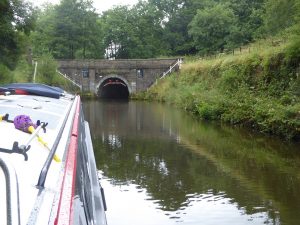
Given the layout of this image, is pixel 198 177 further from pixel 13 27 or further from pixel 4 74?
pixel 4 74

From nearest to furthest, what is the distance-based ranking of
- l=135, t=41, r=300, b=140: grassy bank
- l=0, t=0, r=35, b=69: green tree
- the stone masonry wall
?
1. l=135, t=41, r=300, b=140: grassy bank
2. l=0, t=0, r=35, b=69: green tree
3. the stone masonry wall

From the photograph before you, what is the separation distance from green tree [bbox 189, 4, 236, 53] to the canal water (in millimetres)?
26289

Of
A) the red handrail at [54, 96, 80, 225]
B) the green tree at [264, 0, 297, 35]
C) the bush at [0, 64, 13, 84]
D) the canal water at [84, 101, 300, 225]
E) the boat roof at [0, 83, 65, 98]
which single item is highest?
the green tree at [264, 0, 297, 35]

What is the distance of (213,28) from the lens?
125 feet

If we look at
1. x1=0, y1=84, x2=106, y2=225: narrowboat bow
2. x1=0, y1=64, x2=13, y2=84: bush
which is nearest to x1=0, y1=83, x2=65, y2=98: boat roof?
x1=0, y1=84, x2=106, y2=225: narrowboat bow

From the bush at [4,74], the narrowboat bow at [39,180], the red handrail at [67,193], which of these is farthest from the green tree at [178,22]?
the red handrail at [67,193]

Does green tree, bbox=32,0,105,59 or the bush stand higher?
green tree, bbox=32,0,105,59

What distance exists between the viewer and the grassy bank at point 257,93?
11487 mm

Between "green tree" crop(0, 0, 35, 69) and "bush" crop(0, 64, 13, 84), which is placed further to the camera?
→ "bush" crop(0, 64, 13, 84)

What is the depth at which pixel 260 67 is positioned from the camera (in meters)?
15.8

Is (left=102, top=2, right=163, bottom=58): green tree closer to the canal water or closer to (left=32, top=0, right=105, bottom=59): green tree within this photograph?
Result: (left=32, top=0, right=105, bottom=59): green tree

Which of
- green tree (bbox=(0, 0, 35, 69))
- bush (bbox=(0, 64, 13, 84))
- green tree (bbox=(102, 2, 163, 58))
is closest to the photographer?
green tree (bbox=(0, 0, 35, 69))

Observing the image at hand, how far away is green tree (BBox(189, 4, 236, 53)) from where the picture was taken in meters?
37.8

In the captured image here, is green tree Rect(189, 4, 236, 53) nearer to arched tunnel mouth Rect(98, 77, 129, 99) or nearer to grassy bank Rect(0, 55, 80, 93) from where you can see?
arched tunnel mouth Rect(98, 77, 129, 99)
